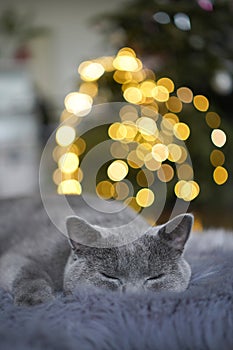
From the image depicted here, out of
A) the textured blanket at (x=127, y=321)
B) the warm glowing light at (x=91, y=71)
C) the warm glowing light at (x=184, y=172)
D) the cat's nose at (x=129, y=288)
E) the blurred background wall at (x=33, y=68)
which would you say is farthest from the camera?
the blurred background wall at (x=33, y=68)

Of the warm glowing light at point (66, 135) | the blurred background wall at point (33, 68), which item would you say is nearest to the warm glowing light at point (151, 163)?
the warm glowing light at point (66, 135)

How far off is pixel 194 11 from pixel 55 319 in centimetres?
132

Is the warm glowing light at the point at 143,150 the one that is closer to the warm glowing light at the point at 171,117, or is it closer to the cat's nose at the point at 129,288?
the warm glowing light at the point at 171,117

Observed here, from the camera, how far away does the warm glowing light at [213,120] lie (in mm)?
1953

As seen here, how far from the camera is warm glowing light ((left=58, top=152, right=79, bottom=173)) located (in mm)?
1938

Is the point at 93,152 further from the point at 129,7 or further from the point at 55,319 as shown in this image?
the point at 55,319

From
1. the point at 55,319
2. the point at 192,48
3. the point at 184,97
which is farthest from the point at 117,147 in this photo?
the point at 55,319

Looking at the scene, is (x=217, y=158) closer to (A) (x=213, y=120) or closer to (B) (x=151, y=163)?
(A) (x=213, y=120)

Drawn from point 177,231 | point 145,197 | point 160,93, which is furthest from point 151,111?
point 177,231

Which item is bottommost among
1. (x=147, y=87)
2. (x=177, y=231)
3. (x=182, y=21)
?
(x=177, y=231)

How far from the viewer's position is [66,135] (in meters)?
2.06

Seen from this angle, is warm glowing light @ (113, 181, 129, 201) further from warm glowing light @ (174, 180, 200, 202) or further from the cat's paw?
the cat's paw

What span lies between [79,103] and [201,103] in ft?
1.43

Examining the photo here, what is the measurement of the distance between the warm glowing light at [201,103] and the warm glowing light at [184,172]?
27cm
